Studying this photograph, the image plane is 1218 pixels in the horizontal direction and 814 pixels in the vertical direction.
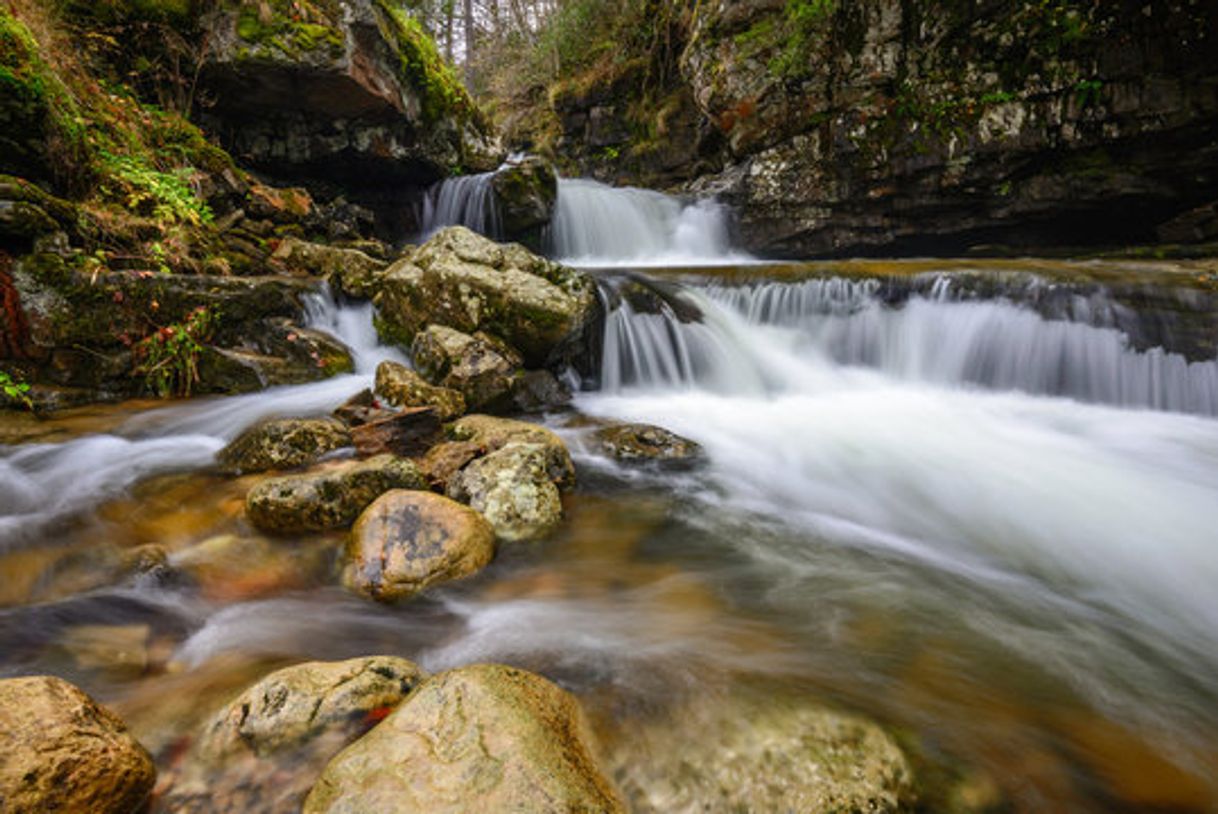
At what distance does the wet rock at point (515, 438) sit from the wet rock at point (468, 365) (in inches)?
26.7

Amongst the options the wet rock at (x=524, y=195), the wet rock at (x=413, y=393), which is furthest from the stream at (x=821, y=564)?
the wet rock at (x=524, y=195)

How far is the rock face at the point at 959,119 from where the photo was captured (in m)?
7.36

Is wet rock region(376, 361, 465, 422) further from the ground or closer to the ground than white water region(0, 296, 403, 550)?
further from the ground

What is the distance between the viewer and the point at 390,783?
1.30 meters

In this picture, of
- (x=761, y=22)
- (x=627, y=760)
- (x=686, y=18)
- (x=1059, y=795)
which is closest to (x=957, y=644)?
(x=1059, y=795)

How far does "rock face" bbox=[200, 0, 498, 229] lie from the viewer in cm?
758

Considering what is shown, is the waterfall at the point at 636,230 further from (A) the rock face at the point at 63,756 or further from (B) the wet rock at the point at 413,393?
(A) the rock face at the point at 63,756

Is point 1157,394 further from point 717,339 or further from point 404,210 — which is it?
point 404,210

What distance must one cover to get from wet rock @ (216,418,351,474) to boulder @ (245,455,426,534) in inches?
22.1

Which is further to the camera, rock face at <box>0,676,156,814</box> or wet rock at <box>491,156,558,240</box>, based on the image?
wet rock at <box>491,156,558,240</box>

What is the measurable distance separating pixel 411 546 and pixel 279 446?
1787 mm

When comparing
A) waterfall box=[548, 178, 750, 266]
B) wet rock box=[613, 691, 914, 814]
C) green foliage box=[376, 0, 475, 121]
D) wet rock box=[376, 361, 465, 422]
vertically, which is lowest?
wet rock box=[613, 691, 914, 814]

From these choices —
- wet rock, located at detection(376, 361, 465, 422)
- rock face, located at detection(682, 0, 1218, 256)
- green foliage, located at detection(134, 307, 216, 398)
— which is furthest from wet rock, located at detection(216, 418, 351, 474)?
rock face, located at detection(682, 0, 1218, 256)

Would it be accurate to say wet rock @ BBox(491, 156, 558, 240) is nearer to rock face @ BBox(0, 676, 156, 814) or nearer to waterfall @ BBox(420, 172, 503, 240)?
waterfall @ BBox(420, 172, 503, 240)
